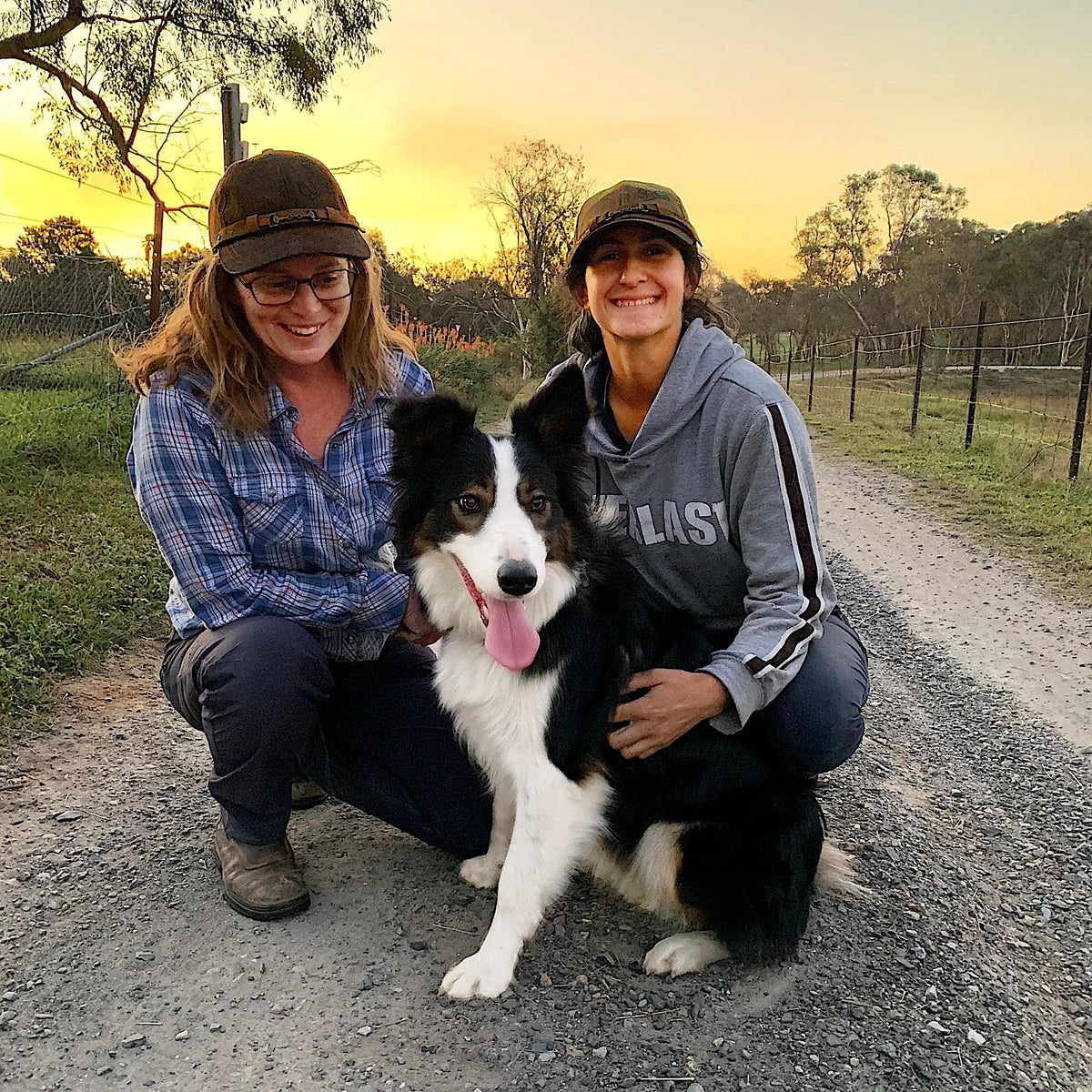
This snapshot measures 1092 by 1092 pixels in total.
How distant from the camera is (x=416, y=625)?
9.75 ft

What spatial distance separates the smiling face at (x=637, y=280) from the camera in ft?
9.34

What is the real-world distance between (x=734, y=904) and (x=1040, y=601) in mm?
4383

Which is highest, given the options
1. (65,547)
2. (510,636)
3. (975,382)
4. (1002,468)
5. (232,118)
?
(232,118)

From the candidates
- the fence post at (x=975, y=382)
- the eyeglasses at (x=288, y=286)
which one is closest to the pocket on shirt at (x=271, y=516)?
the eyeglasses at (x=288, y=286)

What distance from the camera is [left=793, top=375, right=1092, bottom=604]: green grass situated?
7.07 meters

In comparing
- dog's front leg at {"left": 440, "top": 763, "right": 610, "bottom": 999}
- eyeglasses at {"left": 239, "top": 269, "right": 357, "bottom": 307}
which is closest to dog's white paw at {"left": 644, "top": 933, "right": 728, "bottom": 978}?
dog's front leg at {"left": 440, "top": 763, "right": 610, "bottom": 999}

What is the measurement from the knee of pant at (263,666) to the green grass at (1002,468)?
5.23 metres

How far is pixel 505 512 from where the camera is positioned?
2.52 meters

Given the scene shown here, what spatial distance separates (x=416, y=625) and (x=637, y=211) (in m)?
1.50

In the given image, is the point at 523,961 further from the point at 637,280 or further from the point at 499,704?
the point at 637,280

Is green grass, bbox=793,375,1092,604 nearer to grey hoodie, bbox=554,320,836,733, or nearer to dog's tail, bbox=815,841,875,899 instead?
dog's tail, bbox=815,841,875,899

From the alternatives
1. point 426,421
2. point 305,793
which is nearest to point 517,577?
point 426,421

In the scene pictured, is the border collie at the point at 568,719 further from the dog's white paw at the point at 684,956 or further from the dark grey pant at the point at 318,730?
the dark grey pant at the point at 318,730

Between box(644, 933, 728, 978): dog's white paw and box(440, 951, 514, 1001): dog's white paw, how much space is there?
16.4 inches
